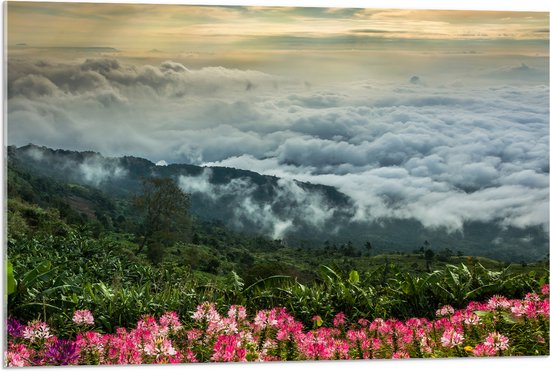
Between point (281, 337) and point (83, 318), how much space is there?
1293 mm

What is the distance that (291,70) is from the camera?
21.4 ft

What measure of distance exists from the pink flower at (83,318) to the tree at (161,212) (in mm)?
629

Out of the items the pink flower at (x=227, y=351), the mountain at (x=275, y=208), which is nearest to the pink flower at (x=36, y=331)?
the mountain at (x=275, y=208)

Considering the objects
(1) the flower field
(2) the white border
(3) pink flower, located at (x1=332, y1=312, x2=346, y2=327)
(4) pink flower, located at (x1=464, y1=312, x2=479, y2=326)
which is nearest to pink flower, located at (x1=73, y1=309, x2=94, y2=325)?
(1) the flower field

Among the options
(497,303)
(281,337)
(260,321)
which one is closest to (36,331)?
(260,321)

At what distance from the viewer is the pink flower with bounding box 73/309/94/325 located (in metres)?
6.00

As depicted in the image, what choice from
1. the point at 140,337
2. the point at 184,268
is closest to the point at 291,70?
the point at 184,268

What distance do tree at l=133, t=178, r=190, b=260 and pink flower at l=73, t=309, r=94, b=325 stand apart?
629 millimetres

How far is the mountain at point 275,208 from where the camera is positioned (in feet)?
20.9

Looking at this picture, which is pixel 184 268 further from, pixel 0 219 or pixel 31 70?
pixel 31 70

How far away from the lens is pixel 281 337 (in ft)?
20.2

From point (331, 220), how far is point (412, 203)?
60cm

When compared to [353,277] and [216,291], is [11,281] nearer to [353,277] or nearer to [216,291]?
[216,291]

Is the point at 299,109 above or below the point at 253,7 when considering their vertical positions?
below
